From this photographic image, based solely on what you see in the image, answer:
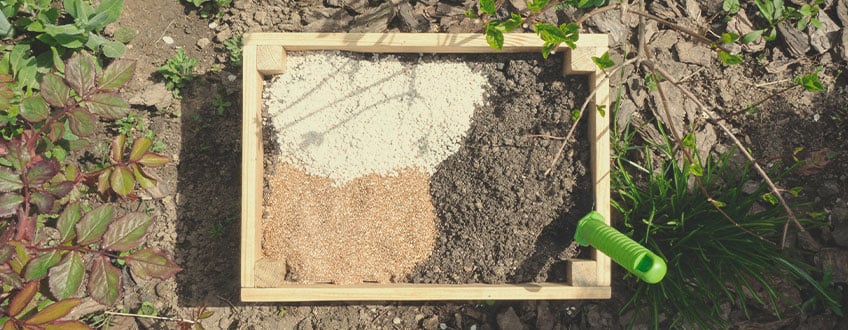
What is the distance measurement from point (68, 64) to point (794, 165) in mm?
2582

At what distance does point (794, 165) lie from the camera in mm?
2396

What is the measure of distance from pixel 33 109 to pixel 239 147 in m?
0.73

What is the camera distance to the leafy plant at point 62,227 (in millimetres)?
1931

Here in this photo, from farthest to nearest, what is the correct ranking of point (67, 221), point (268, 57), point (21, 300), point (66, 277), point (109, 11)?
point (109, 11), point (268, 57), point (67, 221), point (66, 277), point (21, 300)

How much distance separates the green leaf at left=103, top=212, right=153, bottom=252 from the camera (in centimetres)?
204

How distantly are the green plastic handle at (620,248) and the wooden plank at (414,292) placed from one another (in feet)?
0.62

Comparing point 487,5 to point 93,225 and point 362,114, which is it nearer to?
point 362,114

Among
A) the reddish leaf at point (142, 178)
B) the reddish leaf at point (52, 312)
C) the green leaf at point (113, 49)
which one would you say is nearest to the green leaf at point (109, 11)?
the green leaf at point (113, 49)

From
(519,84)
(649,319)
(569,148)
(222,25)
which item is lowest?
(649,319)

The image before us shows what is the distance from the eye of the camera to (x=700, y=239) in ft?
7.75

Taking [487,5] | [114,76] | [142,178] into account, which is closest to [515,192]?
[487,5]

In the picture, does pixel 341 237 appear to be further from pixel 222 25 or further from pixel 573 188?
pixel 222 25

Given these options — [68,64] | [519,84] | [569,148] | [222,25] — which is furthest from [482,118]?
[68,64]

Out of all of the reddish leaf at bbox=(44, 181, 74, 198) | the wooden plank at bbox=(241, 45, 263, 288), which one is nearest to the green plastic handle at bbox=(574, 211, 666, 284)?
the wooden plank at bbox=(241, 45, 263, 288)
